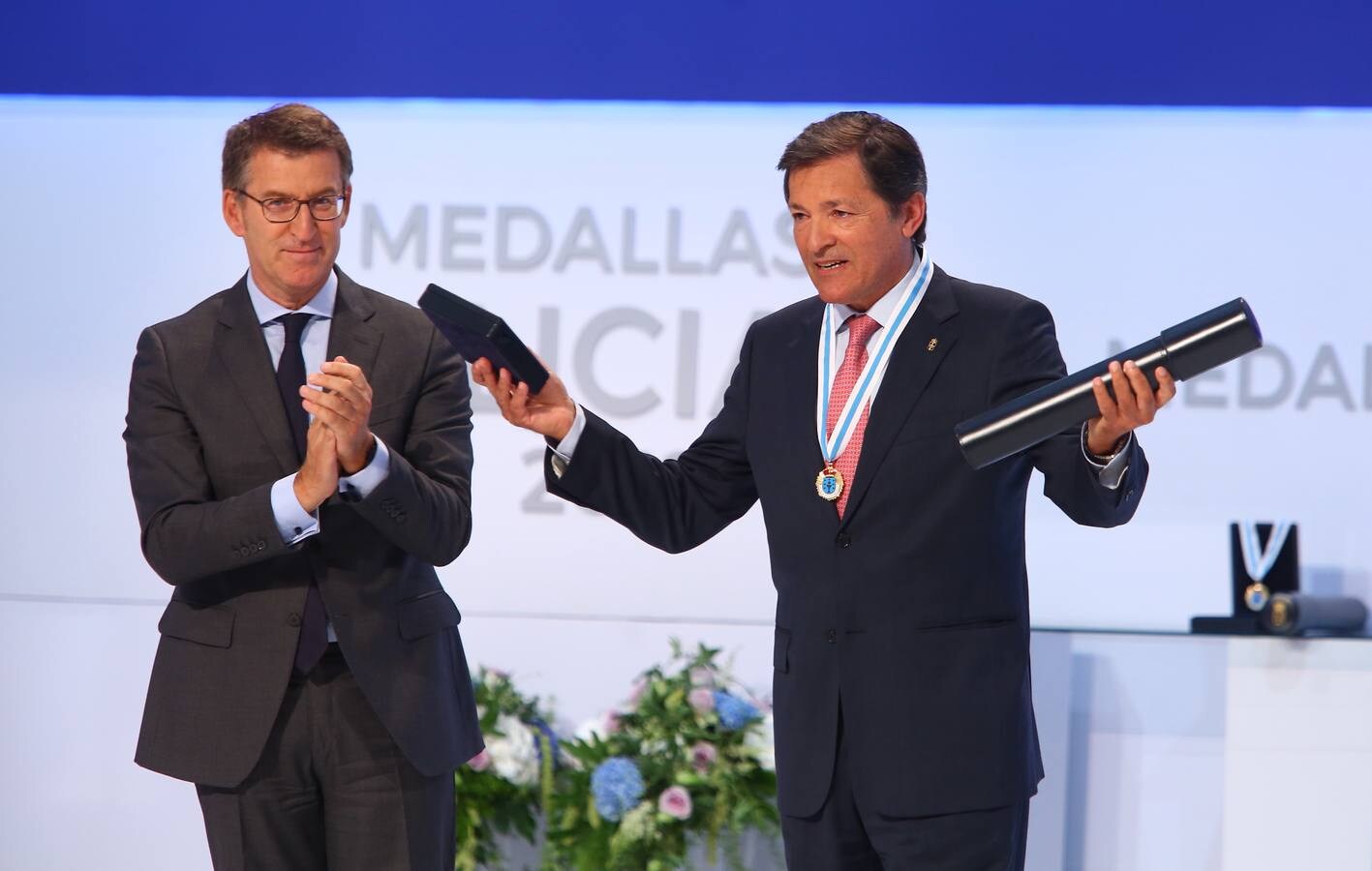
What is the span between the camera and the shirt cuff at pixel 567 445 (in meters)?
2.38

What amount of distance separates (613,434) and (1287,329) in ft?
7.92

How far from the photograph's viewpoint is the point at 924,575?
220cm

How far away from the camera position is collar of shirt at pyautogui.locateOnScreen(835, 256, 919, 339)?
2.35 m

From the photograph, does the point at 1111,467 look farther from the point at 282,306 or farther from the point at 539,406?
the point at 282,306

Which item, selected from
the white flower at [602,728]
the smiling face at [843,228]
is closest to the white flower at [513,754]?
the white flower at [602,728]

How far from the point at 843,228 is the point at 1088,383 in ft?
1.57

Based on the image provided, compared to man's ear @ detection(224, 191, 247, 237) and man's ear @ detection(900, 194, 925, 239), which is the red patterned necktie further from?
man's ear @ detection(224, 191, 247, 237)

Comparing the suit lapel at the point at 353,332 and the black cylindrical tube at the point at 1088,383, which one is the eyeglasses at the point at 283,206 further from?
the black cylindrical tube at the point at 1088,383

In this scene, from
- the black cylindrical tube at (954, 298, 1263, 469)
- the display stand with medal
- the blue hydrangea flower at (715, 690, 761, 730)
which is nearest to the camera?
the black cylindrical tube at (954, 298, 1263, 469)

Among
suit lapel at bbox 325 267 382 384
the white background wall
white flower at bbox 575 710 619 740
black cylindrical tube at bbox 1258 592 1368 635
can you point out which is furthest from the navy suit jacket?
the white background wall

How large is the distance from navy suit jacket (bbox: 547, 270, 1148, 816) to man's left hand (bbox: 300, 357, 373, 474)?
625 mm

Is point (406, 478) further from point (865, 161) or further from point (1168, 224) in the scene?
point (1168, 224)

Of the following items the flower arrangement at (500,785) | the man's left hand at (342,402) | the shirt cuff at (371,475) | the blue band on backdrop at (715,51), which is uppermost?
the blue band on backdrop at (715,51)

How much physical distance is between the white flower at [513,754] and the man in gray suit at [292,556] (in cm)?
123
